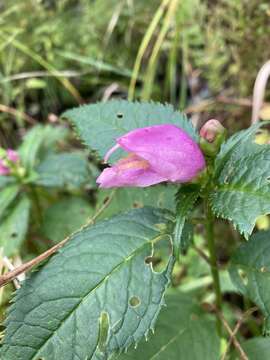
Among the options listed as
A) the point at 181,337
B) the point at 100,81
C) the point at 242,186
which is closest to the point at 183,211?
the point at 242,186

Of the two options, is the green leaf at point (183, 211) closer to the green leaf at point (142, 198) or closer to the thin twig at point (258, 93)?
the green leaf at point (142, 198)

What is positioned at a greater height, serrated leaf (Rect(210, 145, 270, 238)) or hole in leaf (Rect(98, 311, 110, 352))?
serrated leaf (Rect(210, 145, 270, 238))

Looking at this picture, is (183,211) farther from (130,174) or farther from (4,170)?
(4,170)

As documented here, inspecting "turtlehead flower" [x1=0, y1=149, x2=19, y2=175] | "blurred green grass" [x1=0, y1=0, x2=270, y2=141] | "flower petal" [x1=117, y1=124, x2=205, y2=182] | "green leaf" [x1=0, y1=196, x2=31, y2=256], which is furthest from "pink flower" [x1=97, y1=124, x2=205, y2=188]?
"blurred green grass" [x1=0, y1=0, x2=270, y2=141]

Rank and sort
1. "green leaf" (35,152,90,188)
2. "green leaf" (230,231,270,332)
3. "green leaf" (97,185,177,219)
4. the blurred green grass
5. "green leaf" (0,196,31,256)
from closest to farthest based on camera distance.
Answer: "green leaf" (230,231,270,332) < "green leaf" (97,185,177,219) < "green leaf" (0,196,31,256) < "green leaf" (35,152,90,188) < the blurred green grass

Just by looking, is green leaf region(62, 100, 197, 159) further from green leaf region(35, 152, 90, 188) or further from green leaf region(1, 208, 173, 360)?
green leaf region(35, 152, 90, 188)

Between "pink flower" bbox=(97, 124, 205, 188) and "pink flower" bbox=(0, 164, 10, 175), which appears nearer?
"pink flower" bbox=(97, 124, 205, 188)
